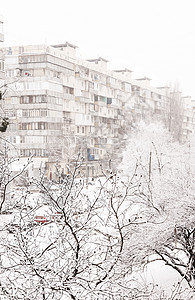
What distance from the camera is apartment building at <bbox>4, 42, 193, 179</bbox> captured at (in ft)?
146

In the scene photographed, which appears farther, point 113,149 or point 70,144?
point 113,149

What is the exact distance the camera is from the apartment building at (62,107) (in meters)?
44.5

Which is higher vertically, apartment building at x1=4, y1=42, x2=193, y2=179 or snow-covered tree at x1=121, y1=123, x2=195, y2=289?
apartment building at x1=4, y1=42, x2=193, y2=179

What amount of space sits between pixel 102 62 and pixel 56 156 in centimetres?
2324

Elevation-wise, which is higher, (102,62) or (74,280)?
(102,62)

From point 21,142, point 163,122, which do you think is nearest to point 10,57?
point 21,142

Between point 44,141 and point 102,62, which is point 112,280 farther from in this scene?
point 102,62

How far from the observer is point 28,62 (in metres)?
45.2

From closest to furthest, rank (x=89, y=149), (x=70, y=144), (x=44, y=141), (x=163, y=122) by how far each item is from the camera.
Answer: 1. (x=44, y=141)
2. (x=70, y=144)
3. (x=89, y=149)
4. (x=163, y=122)

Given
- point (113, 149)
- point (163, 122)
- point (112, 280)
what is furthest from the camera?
point (163, 122)

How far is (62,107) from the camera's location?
156 feet

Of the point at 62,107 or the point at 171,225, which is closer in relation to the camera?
the point at 171,225

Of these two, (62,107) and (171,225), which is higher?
(62,107)

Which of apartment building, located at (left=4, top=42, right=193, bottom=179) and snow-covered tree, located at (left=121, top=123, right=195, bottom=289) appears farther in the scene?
apartment building, located at (left=4, top=42, right=193, bottom=179)
